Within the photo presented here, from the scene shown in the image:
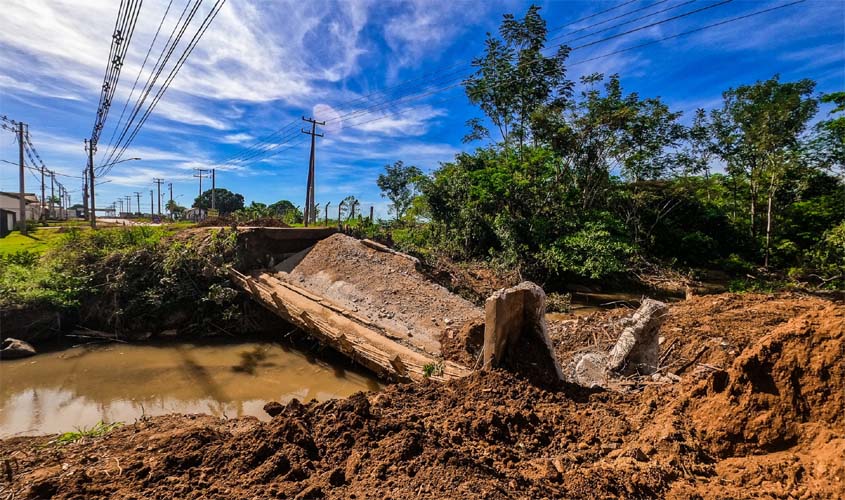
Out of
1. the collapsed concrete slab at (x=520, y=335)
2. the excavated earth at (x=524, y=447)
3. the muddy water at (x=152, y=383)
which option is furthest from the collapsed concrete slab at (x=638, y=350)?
the muddy water at (x=152, y=383)

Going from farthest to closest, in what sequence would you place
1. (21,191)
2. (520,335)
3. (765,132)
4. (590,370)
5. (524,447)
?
(21,191), (765,132), (590,370), (520,335), (524,447)

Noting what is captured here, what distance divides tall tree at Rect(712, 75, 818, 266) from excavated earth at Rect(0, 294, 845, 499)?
16295 millimetres

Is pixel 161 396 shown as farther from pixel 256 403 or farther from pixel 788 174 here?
pixel 788 174

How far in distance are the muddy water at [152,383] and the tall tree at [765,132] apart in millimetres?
17252

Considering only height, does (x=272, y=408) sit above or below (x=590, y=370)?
below

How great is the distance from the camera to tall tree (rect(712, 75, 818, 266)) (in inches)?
531

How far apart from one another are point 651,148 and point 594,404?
45.4 feet

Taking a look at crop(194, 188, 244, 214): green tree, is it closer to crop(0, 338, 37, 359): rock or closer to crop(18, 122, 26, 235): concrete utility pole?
crop(18, 122, 26, 235): concrete utility pole

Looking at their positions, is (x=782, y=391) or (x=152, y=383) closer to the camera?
(x=782, y=391)

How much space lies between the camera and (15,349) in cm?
711

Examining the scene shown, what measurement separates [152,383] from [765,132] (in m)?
20.3

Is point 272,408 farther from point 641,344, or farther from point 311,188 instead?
point 311,188

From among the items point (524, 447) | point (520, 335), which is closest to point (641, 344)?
point (520, 335)

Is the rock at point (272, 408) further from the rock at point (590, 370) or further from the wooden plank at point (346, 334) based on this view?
the rock at point (590, 370)
